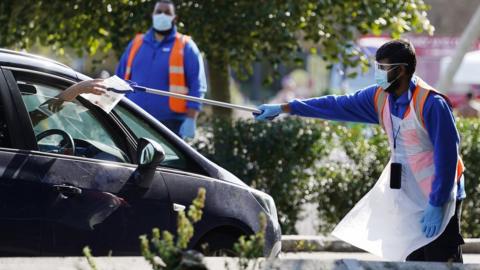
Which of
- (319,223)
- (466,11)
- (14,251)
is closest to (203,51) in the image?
(319,223)

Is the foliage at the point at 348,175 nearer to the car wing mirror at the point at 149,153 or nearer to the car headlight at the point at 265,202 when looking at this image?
the car headlight at the point at 265,202

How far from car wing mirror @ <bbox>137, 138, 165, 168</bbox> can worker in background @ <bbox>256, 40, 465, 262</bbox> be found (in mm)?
1057

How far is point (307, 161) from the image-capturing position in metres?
9.88

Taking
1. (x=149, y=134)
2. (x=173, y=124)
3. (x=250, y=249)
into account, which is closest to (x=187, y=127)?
(x=173, y=124)

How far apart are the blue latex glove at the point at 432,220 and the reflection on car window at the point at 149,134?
1.29 meters

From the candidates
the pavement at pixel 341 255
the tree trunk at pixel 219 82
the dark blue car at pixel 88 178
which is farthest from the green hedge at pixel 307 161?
the dark blue car at pixel 88 178

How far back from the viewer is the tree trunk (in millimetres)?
11578

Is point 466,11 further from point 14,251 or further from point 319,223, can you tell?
point 14,251

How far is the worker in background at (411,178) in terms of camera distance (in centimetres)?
560

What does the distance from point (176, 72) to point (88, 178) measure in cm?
354

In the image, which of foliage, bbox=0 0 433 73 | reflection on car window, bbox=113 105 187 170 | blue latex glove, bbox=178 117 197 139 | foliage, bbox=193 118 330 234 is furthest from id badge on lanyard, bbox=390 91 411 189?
foliage, bbox=0 0 433 73

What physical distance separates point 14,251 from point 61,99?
91 cm

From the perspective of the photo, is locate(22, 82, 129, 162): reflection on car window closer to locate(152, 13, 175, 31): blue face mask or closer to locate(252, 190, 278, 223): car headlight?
locate(252, 190, 278, 223): car headlight

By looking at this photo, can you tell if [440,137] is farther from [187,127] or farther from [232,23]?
[232,23]
